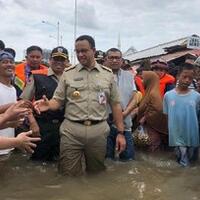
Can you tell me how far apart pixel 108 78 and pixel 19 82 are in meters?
1.86

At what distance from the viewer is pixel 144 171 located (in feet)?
19.8

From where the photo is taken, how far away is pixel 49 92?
566cm

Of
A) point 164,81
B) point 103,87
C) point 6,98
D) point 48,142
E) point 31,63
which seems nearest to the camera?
point 6,98

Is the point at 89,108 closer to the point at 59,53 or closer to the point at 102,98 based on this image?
the point at 102,98

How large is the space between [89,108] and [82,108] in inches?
3.2

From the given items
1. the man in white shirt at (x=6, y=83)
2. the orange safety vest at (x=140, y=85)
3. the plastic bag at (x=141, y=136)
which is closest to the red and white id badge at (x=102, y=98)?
the man in white shirt at (x=6, y=83)

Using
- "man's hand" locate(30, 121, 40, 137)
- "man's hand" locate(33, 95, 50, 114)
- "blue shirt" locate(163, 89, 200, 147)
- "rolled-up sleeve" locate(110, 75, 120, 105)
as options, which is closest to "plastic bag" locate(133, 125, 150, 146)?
"blue shirt" locate(163, 89, 200, 147)

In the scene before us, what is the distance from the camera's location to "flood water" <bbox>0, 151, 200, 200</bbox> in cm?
491

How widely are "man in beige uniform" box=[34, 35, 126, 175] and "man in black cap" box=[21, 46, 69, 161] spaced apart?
1.66 ft

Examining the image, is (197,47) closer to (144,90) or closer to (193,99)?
(144,90)

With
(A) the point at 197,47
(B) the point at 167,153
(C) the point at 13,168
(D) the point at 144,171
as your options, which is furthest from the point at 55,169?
(A) the point at 197,47

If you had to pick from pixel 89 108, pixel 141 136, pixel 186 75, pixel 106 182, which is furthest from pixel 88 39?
pixel 141 136

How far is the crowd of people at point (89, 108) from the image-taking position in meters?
5.06

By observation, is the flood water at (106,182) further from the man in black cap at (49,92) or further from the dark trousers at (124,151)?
the man in black cap at (49,92)
